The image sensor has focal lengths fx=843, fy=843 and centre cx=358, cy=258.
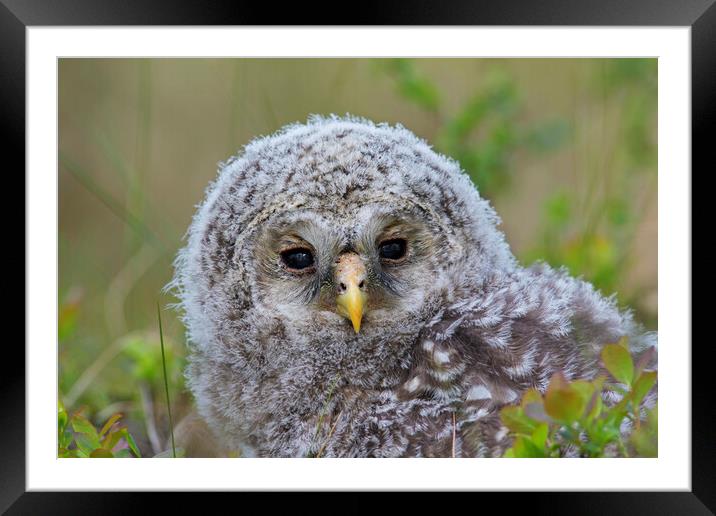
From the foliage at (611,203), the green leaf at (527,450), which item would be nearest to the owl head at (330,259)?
the green leaf at (527,450)

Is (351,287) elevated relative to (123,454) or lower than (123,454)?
elevated

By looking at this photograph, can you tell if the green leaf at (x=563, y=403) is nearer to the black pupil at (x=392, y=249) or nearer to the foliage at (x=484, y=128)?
the black pupil at (x=392, y=249)

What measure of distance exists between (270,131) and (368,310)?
1.08 m

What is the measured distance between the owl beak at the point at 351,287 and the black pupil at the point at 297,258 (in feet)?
0.45

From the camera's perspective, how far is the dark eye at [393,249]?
285 centimetres

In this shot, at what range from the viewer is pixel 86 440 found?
2654mm

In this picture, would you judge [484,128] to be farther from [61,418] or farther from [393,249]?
[61,418]

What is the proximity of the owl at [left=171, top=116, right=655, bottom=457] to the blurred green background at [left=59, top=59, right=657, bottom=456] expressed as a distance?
630 millimetres

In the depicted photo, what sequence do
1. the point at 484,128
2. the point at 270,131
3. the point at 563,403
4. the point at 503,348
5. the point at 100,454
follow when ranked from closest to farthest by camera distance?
the point at 563,403 → the point at 100,454 → the point at 503,348 → the point at 270,131 → the point at 484,128

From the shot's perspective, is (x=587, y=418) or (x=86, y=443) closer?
(x=587, y=418)

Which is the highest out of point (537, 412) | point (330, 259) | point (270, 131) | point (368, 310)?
point (270, 131)

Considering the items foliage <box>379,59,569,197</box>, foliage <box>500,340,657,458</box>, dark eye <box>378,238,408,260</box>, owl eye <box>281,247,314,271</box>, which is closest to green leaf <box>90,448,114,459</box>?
owl eye <box>281,247,314,271</box>

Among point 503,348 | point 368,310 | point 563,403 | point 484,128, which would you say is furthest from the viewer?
point 484,128
